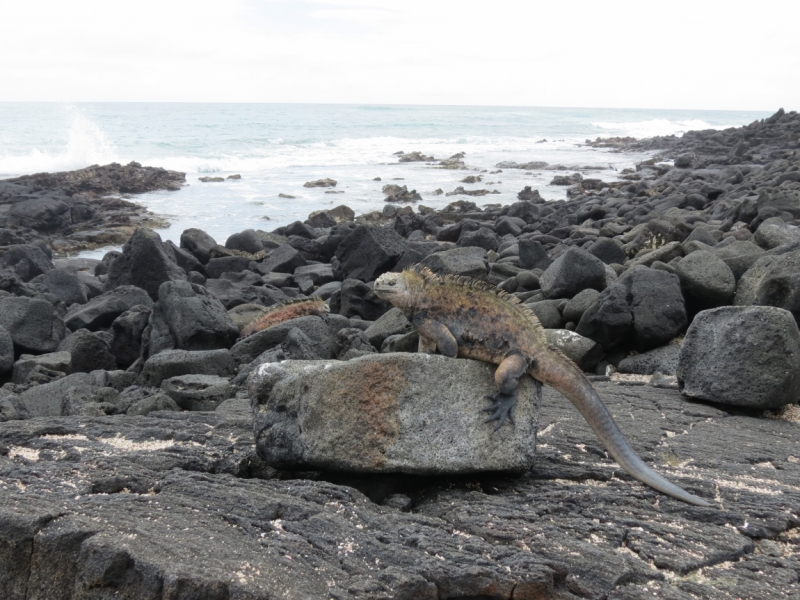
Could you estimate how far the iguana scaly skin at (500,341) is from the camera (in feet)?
11.2

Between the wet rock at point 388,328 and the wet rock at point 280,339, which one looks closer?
the wet rock at point 280,339

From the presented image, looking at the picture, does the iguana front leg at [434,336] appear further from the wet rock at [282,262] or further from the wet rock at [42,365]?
the wet rock at [282,262]

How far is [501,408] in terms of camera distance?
11.1ft

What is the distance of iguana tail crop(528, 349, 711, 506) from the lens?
334 centimetres

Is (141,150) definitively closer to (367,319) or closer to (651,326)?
(367,319)

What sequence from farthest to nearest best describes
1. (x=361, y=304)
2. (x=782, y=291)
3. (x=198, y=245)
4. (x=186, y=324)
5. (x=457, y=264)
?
(x=198, y=245), (x=457, y=264), (x=361, y=304), (x=186, y=324), (x=782, y=291)

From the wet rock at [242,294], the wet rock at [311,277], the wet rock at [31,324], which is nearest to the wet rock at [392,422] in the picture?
the wet rock at [31,324]

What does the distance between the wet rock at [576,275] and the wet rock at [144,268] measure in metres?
6.05

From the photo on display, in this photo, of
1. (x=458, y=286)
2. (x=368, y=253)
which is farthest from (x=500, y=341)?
(x=368, y=253)

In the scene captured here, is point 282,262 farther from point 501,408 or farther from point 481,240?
point 501,408

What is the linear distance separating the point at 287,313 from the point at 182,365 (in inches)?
60.9

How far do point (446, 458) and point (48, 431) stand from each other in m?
2.15

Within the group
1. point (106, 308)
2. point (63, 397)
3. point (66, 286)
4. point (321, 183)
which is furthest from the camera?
point (321, 183)

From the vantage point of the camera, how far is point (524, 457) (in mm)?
3396
